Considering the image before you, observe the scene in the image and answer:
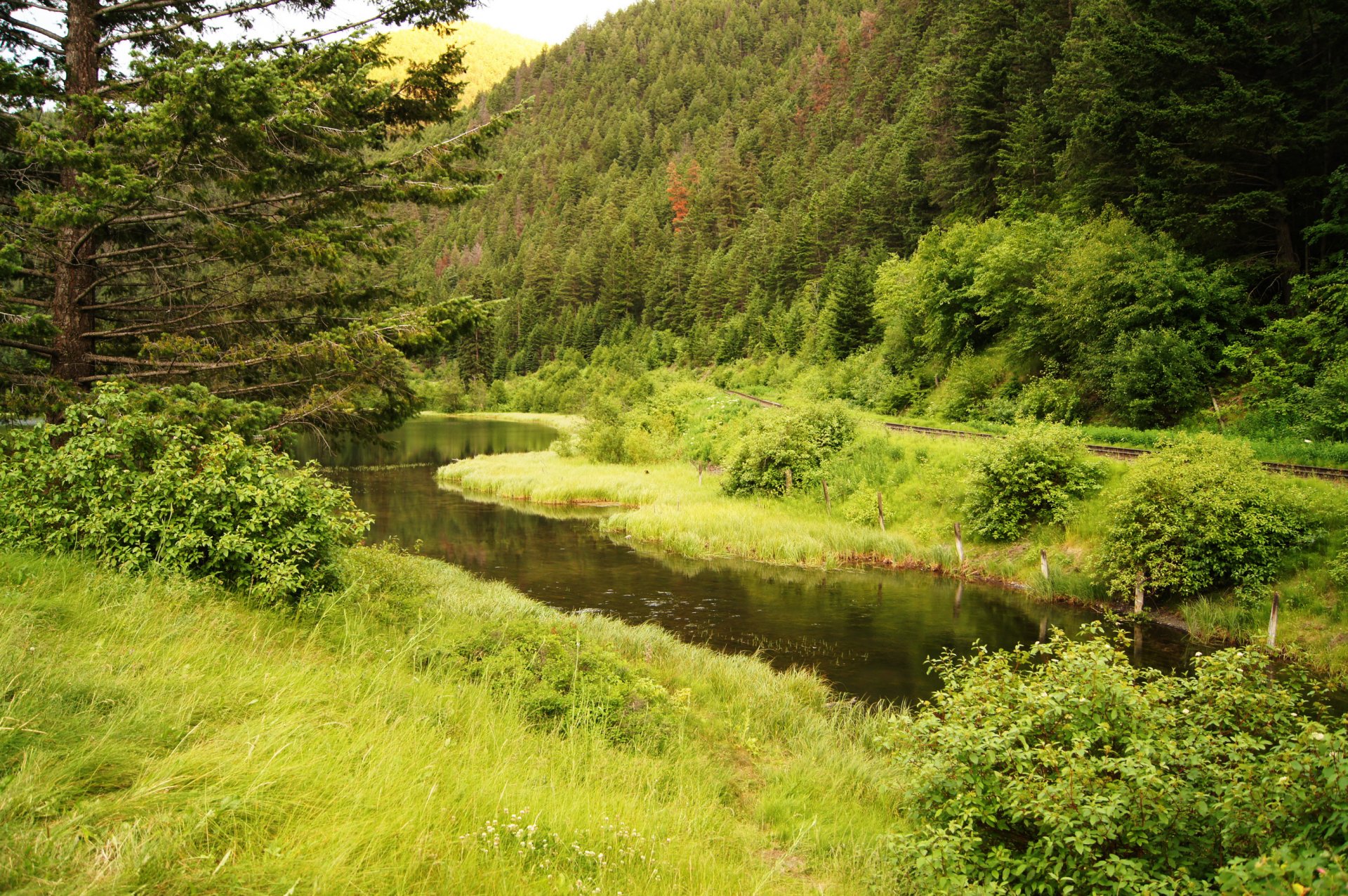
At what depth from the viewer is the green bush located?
7.03m

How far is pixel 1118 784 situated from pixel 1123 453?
2038 centimetres

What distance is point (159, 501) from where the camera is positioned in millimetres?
7250

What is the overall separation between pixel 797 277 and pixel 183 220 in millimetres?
76839

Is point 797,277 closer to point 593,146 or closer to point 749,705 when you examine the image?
point 749,705

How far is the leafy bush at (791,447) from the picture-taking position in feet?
98.8

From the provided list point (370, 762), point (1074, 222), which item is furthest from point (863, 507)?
point (370, 762)

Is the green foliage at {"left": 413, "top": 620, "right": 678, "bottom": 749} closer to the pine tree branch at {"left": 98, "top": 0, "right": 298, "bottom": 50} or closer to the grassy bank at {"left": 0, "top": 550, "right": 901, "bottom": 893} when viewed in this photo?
the grassy bank at {"left": 0, "top": 550, "right": 901, "bottom": 893}

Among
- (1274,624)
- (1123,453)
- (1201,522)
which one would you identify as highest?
(1123,453)

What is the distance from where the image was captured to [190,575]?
23.7 feet

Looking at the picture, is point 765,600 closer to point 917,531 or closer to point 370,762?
point 917,531

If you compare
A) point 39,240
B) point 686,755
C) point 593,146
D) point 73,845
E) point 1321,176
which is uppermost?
point 593,146

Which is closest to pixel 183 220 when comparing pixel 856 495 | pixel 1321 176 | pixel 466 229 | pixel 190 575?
pixel 190 575

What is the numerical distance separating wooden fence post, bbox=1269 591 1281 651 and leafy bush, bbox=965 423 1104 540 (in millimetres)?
6560

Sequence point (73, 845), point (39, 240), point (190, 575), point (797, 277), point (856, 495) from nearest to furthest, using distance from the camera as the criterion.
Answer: point (73, 845)
point (190, 575)
point (39, 240)
point (856, 495)
point (797, 277)
